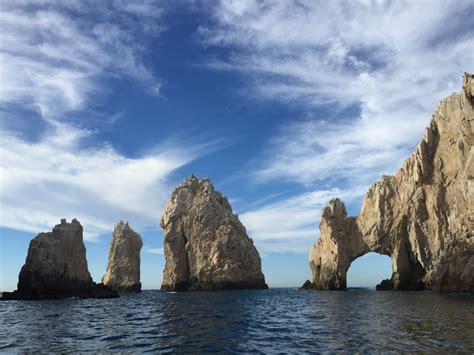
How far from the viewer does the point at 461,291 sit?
5750 cm

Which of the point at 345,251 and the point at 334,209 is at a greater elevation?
the point at 334,209

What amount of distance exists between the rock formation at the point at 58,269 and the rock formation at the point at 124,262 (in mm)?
40309

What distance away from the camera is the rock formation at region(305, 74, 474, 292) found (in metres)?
57.4

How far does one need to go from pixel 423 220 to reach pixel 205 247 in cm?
5627

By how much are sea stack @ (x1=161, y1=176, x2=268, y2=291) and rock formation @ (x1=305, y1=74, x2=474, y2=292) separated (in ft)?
65.4

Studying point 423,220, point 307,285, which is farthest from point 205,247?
point 423,220

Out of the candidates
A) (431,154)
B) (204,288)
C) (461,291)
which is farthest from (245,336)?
(204,288)

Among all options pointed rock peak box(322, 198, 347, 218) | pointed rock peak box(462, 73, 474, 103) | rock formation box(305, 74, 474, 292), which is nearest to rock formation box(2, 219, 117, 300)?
rock formation box(305, 74, 474, 292)

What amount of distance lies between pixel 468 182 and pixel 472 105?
1114 centimetres

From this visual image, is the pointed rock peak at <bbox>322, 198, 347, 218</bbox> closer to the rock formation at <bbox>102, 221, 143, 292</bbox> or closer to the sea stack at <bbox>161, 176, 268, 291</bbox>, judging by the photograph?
the sea stack at <bbox>161, 176, 268, 291</bbox>

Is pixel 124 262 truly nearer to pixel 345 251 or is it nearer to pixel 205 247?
pixel 205 247

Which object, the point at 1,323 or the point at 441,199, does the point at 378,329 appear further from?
the point at 441,199

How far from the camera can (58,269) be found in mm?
72000

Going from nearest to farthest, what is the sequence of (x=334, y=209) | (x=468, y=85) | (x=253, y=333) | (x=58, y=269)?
(x=253, y=333) → (x=468, y=85) → (x=58, y=269) → (x=334, y=209)
